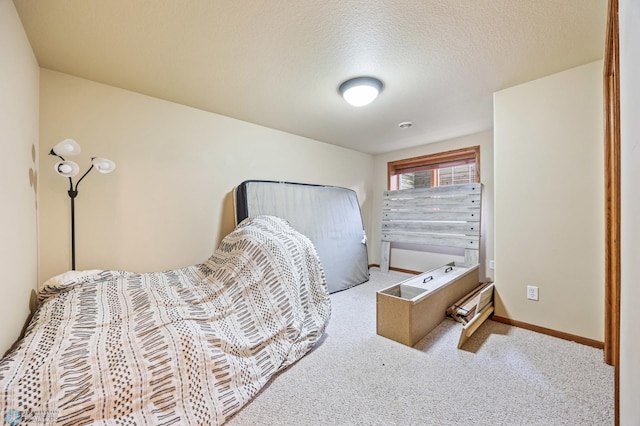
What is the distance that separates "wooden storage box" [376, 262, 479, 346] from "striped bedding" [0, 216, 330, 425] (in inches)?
19.5

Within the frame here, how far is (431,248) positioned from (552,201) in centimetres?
197

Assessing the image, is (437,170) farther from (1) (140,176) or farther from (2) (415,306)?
(1) (140,176)

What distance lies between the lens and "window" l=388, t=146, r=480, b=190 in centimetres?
372

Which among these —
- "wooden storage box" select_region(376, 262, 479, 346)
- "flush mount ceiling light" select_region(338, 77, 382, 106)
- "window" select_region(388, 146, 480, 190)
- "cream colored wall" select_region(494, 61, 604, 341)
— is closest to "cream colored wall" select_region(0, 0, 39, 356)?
"flush mount ceiling light" select_region(338, 77, 382, 106)

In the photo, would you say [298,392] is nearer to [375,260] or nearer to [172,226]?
[172,226]

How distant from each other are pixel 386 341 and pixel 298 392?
871 millimetres

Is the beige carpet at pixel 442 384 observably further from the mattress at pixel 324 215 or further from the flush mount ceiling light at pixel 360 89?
the flush mount ceiling light at pixel 360 89

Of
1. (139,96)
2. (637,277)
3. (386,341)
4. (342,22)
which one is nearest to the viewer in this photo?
(637,277)

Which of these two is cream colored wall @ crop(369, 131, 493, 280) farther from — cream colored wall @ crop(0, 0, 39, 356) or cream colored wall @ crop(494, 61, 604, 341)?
cream colored wall @ crop(0, 0, 39, 356)

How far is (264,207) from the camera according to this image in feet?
9.78

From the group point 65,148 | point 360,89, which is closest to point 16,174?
point 65,148

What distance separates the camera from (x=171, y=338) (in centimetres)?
137

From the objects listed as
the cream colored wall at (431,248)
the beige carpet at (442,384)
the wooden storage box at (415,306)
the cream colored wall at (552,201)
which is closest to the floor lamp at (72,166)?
the beige carpet at (442,384)

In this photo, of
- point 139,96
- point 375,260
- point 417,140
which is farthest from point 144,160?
point 375,260
